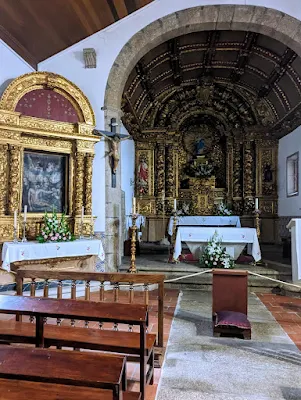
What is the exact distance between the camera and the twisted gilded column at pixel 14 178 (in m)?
5.57

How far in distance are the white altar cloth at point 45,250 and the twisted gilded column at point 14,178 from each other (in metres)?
0.74

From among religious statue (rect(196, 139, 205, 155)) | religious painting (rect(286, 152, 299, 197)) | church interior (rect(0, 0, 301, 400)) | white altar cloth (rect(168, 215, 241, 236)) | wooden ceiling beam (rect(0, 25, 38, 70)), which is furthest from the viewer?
religious statue (rect(196, 139, 205, 155))

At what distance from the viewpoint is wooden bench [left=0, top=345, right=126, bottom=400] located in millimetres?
1346

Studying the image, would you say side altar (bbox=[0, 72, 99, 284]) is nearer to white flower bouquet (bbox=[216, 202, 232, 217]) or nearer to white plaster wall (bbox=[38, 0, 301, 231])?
white plaster wall (bbox=[38, 0, 301, 231])

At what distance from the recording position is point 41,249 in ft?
17.1

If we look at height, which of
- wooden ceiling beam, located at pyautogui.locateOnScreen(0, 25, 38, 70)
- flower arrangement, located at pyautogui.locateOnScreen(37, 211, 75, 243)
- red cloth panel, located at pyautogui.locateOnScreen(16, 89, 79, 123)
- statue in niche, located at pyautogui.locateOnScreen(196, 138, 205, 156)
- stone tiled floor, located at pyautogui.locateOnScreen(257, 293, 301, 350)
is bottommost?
stone tiled floor, located at pyautogui.locateOnScreen(257, 293, 301, 350)

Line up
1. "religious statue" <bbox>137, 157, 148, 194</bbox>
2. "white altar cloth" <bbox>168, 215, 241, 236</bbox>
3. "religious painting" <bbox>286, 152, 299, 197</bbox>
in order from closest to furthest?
"religious painting" <bbox>286, 152, 299, 197</bbox>, "white altar cloth" <bbox>168, 215, 241, 236</bbox>, "religious statue" <bbox>137, 157, 148, 194</bbox>

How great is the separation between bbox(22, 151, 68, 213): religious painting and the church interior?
0.08ft

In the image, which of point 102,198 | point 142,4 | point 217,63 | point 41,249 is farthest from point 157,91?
point 41,249

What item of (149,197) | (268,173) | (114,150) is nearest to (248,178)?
(268,173)

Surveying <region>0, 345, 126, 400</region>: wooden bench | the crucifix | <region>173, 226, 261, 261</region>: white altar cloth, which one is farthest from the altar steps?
<region>0, 345, 126, 400</region>: wooden bench

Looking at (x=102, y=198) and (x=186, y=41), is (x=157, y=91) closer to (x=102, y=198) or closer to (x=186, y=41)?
(x=186, y=41)

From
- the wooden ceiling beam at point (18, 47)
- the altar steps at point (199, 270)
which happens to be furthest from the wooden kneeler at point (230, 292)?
the wooden ceiling beam at point (18, 47)

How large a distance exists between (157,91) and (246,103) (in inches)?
120
